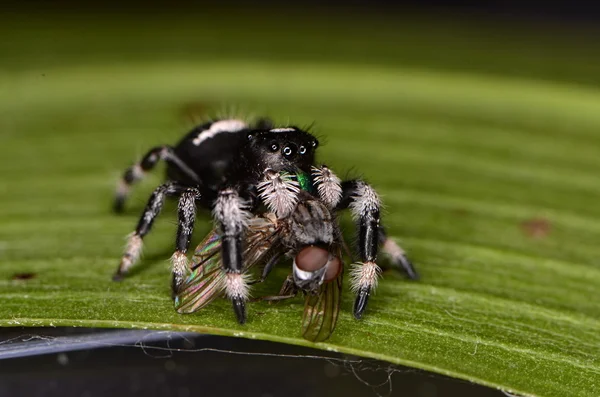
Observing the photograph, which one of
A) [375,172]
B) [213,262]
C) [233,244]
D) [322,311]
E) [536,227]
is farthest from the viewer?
[375,172]

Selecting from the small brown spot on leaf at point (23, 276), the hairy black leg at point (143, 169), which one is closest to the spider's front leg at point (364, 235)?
the hairy black leg at point (143, 169)

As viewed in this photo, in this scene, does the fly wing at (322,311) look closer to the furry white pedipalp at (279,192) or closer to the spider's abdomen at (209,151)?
the furry white pedipalp at (279,192)

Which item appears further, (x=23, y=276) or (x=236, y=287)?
(x=23, y=276)

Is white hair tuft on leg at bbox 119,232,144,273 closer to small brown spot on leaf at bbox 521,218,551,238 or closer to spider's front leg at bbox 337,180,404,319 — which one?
spider's front leg at bbox 337,180,404,319

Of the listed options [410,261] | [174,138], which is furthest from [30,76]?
[410,261]

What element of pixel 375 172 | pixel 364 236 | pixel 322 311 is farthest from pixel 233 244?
pixel 375 172

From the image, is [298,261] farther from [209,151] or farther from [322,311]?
[209,151]
